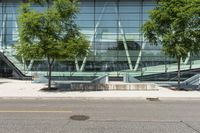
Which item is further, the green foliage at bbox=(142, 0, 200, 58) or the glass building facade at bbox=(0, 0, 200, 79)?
the glass building facade at bbox=(0, 0, 200, 79)

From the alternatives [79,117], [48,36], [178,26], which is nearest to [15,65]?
[48,36]

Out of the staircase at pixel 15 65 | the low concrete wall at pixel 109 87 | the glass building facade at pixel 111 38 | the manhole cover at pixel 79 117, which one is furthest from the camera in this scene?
the glass building facade at pixel 111 38

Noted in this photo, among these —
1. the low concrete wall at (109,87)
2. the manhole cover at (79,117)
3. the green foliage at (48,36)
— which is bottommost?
the low concrete wall at (109,87)

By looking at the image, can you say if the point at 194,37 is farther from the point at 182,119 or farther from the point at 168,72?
the point at 168,72

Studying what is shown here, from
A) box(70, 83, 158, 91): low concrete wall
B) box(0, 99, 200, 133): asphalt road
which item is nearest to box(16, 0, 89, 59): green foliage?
box(70, 83, 158, 91): low concrete wall

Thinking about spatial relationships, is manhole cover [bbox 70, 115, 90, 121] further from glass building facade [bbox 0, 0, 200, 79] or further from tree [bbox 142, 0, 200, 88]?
glass building facade [bbox 0, 0, 200, 79]

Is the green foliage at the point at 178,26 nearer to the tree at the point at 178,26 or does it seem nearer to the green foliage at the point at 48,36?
the tree at the point at 178,26

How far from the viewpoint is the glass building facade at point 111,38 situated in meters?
43.4

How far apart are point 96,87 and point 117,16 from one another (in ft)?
77.6

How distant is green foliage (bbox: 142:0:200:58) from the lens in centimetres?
2263

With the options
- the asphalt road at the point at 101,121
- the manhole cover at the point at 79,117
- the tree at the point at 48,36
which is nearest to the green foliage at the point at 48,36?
the tree at the point at 48,36

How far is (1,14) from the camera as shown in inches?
1811

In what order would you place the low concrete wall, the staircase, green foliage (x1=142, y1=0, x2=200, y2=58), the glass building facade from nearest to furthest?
1. green foliage (x1=142, y1=0, x2=200, y2=58)
2. the low concrete wall
3. the staircase
4. the glass building facade

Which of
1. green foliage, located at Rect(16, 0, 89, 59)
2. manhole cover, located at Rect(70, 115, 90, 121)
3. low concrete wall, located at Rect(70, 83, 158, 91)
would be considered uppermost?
green foliage, located at Rect(16, 0, 89, 59)
